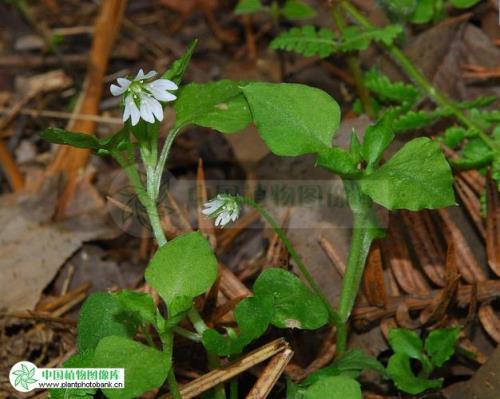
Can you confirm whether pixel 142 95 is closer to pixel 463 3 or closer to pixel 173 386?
pixel 173 386

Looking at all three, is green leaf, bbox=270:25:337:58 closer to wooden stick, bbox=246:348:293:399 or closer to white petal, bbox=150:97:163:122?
white petal, bbox=150:97:163:122

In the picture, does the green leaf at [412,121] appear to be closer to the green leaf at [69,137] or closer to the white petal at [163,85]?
the white petal at [163,85]

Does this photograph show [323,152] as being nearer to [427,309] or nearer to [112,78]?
[427,309]

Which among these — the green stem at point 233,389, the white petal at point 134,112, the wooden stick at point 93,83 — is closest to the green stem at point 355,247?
the green stem at point 233,389

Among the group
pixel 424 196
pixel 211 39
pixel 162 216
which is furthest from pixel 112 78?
pixel 424 196

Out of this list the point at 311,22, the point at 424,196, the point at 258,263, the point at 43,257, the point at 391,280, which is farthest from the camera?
the point at 311,22
